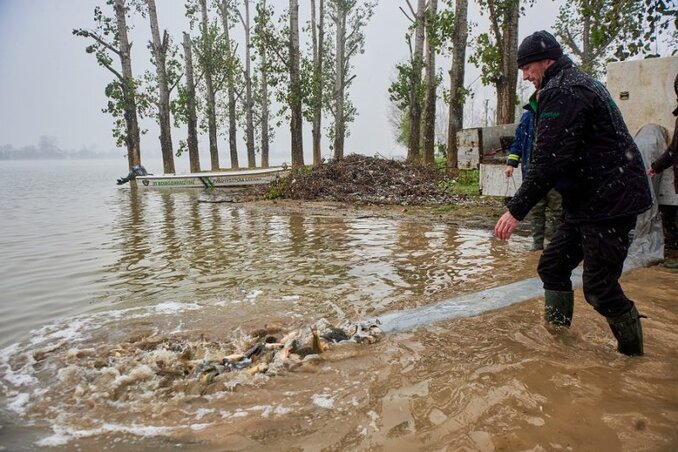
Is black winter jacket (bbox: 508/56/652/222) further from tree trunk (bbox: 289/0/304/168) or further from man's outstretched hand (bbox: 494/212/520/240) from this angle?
tree trunk (bbox: 289/0/304/168)

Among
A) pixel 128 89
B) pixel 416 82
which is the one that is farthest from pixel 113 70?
pixel 416 82

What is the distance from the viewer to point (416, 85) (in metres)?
20.3

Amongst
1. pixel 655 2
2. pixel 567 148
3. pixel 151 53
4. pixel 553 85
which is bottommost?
pixel 567 148

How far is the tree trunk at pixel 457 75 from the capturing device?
14023 mm

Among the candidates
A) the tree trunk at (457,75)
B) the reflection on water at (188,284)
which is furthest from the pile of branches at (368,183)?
the reflection on water at (188,284)

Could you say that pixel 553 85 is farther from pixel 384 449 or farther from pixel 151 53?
pixel 151 53

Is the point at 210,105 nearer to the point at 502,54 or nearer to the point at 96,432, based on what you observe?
the point at 502,54

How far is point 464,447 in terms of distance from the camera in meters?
2.09

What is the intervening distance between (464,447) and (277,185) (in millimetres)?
13059

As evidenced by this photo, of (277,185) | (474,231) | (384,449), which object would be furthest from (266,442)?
(277,185)

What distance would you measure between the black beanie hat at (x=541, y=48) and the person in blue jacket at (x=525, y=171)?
2.61 meters

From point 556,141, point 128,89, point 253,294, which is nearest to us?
point 556,141

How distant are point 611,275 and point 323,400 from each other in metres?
1.87

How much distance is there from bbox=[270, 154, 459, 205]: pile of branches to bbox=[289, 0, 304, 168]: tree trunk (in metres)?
6.17
